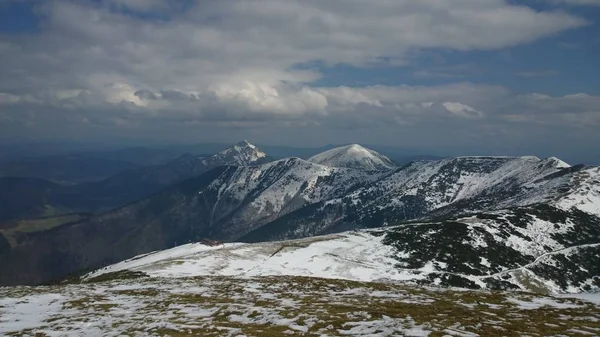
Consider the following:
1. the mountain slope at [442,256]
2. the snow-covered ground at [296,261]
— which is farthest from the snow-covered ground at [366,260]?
the mountain slope at [442,256]

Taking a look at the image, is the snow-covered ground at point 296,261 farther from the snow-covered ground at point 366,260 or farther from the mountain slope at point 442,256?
the mountain slope at point 442,256

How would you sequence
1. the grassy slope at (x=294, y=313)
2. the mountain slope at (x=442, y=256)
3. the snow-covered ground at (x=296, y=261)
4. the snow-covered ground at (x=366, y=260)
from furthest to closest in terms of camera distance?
the mountain slope at (x=442, y=256)
the snow-covered ground at (x=366, y=260)
the snow-covered ground at (x=296, y=261)
the grassy slope at (x=294, y=313)

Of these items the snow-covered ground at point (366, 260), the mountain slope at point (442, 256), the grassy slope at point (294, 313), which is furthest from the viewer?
the mountain slope at point (442, 256)

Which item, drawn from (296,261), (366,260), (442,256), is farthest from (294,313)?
(442,256)

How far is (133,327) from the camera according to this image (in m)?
28.0

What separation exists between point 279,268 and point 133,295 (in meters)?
66.6

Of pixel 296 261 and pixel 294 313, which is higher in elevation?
pixel 294 313

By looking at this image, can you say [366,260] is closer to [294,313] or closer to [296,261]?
[296,261]

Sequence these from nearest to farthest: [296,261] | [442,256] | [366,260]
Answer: [296,261] → [366,260] → [442,256]

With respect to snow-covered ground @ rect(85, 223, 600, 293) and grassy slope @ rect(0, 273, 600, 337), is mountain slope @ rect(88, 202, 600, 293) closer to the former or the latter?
snow-covered ground @ rect(85, 223, 600, 293)

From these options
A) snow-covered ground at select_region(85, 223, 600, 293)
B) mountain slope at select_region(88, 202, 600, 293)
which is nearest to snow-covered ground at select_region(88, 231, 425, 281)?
snow-covered ground at select_region(85, 223, 600, 293)

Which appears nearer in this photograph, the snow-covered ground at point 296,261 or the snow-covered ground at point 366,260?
the snow-covered ground at point 296,261

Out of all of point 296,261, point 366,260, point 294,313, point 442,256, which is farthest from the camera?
point 442,256

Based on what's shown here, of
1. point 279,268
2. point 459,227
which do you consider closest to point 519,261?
point 459,227
